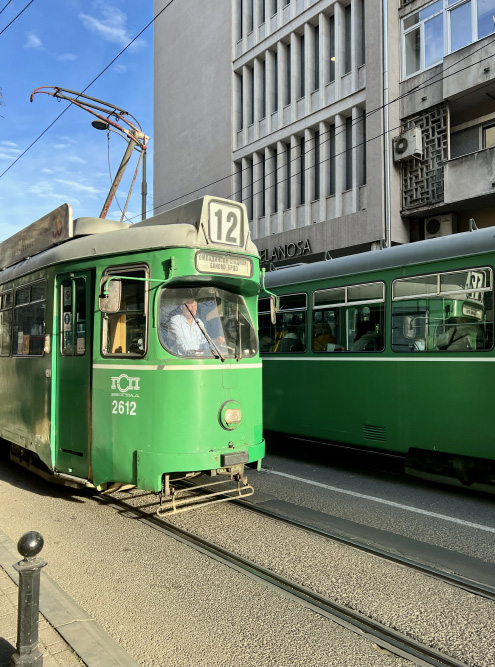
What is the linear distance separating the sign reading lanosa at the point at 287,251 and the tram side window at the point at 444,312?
14017 millimetres

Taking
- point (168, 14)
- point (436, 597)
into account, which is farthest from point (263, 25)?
→ point (436, 597)

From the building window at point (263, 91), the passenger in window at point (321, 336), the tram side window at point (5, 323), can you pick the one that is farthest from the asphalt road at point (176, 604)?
→ the building window at point (263, 91)

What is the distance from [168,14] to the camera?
30.2 m

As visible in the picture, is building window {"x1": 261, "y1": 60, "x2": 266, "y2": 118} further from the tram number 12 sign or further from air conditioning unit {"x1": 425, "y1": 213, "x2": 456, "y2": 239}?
the tram number 12 sign

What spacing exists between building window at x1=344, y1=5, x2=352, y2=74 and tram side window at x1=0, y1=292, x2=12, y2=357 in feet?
54.4

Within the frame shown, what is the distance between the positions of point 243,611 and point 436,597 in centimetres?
144

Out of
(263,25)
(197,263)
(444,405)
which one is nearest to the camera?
(197,263)

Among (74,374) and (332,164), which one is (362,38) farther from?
(74,374)

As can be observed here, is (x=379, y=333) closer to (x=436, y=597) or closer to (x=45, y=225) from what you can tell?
(x=436, y=597)

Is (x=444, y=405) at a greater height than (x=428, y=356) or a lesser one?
lesser

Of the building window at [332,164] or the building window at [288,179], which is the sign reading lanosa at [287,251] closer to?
the building window at [288,179]

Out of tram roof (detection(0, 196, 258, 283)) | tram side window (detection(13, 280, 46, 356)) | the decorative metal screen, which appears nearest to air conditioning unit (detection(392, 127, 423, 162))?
the decorative metal screen

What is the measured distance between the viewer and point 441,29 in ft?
57.2

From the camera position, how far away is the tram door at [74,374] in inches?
239
